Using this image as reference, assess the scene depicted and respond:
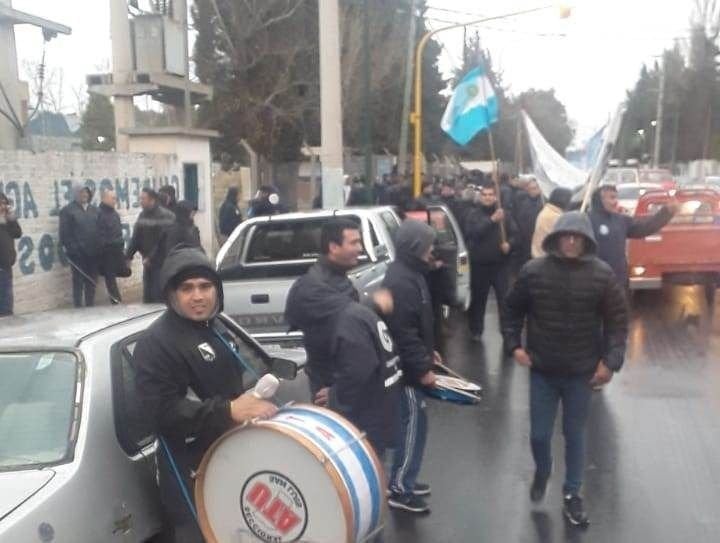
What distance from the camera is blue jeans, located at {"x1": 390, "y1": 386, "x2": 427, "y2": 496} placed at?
5266 mm

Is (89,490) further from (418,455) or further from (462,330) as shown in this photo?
(462,330)

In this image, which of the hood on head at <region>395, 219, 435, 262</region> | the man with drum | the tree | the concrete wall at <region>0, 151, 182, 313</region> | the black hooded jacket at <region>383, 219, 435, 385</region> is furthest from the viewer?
the tree

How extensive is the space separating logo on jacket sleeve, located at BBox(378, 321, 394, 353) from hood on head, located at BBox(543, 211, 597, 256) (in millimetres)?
1139

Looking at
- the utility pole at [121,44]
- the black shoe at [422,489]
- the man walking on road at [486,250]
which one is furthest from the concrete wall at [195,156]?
the black shoe at [422,489]

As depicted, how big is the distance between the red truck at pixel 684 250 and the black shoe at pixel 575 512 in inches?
310

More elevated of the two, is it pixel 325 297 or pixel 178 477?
pixel 325 297

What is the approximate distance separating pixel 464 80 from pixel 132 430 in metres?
12.3

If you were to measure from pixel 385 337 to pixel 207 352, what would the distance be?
1178 millimetres

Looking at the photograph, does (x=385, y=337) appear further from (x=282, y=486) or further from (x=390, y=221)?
(x=390, y=221)

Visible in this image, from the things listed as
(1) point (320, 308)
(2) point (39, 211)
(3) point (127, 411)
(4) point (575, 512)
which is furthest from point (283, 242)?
(3) point (127, 411)

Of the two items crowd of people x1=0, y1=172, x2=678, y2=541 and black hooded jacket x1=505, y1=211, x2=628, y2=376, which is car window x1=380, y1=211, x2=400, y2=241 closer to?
crowd of people x1=0, y1=172, x2=678, y2=541

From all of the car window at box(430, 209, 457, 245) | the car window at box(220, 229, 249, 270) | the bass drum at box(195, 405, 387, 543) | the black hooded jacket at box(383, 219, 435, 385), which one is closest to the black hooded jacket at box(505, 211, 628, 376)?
the black hooded jacket at box(383, 219, 435, 385)

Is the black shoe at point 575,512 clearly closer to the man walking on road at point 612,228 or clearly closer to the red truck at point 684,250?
the man walking on road at point 612,228

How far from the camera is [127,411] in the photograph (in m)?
3.80
